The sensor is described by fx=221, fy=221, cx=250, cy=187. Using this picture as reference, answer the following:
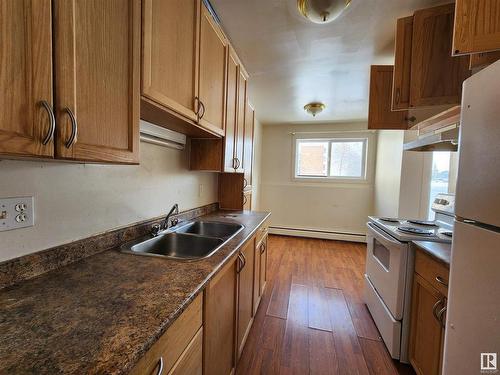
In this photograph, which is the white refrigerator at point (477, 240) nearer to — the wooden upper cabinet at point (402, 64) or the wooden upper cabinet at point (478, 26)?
the wooden upper cabinet at point (478, 26)

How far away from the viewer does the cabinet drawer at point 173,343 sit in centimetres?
54

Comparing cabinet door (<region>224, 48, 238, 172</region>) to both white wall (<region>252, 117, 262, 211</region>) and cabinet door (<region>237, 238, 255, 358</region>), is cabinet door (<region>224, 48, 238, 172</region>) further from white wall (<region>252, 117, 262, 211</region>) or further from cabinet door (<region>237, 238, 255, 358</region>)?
white wall (<region>252, 117, 262, 211</region>)

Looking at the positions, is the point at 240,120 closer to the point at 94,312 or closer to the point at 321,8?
the point at 321,8

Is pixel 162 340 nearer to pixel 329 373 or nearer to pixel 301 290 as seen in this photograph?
pixel 329 373

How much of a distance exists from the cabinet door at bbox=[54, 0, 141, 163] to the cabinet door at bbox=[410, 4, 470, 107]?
169cm

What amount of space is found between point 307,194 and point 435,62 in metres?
3.19

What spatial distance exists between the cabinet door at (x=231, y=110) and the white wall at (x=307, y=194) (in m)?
2.75

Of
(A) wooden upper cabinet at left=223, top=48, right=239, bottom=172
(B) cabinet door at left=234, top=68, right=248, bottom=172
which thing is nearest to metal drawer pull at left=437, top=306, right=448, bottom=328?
(A) wooden upper cabinet at left=223, top=48, right=239, bottom=172

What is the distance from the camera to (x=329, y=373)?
145cm

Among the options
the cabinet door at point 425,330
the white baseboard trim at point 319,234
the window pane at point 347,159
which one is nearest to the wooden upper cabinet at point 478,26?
the cabinet door at point 425,330

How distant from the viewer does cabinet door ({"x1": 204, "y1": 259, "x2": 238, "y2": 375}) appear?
0.91m

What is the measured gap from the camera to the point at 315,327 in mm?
1890

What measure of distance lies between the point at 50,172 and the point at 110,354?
2.52 feet

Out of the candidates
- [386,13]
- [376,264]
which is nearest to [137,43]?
[386,13]
